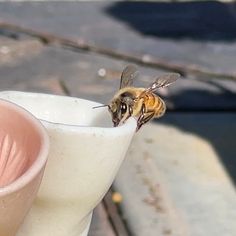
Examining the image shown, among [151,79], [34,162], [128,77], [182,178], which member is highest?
[34,162]

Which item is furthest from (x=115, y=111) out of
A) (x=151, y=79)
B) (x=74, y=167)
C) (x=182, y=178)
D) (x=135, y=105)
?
(x=151, y=79)

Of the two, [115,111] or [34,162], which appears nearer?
[34,162]

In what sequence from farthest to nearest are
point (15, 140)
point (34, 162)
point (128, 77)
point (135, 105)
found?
point (128, 77)
point (135, 105)
point (15, 140)
point (34, 162)

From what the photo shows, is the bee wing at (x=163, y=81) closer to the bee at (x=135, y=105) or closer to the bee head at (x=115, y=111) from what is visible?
the bee at (x=135, y=105)

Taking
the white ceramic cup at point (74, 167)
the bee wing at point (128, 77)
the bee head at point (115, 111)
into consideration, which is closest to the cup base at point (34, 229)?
the white ceramic cup at point (74, 167)

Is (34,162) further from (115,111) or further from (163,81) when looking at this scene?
(163,81)

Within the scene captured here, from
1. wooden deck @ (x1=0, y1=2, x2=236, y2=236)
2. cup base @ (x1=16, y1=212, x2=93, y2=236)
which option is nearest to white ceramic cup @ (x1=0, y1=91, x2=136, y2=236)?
cup base @ (x1=16, y1=212, x2=93, y2=236)

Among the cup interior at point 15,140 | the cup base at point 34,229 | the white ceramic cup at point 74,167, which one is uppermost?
the cup interior at point 15,140

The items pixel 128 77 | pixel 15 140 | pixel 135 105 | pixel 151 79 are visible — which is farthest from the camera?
pixel 151 79
